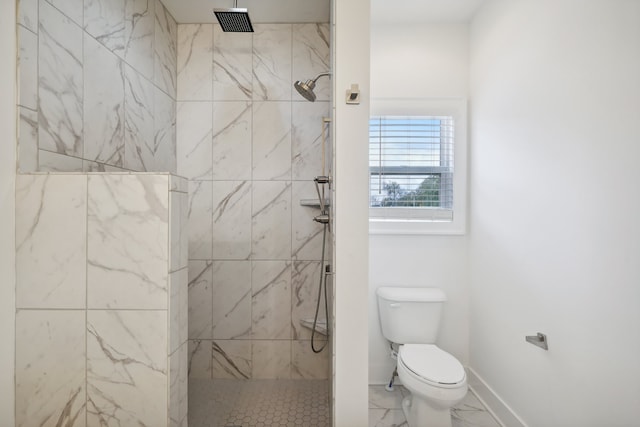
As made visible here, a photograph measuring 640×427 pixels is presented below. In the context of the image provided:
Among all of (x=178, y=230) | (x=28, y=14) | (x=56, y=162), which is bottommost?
(x=178, y=230)

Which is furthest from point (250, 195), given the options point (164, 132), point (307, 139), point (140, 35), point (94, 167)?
point (140, 35)

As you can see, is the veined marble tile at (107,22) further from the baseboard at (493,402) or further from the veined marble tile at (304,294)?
A: the baseboard at (493,402)

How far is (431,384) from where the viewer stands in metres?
1.57

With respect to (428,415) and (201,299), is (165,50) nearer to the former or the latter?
(201,299)

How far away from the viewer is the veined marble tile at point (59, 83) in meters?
1.14

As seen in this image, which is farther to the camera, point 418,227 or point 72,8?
point 418,227

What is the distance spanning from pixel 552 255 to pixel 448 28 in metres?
1.80

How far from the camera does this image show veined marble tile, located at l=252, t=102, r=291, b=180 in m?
2.09

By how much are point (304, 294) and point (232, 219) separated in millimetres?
740

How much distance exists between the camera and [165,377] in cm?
105

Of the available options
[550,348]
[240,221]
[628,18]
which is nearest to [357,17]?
[628,18]

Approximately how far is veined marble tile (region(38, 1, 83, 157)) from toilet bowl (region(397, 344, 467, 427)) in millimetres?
2017

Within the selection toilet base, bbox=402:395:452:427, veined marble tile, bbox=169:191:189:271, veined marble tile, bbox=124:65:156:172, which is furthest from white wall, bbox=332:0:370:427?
veined marble tile, bbox=124:65:156:172

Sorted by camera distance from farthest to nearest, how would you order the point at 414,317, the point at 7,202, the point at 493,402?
the point at 414,317
the point at 493,402
the point at 7,202
